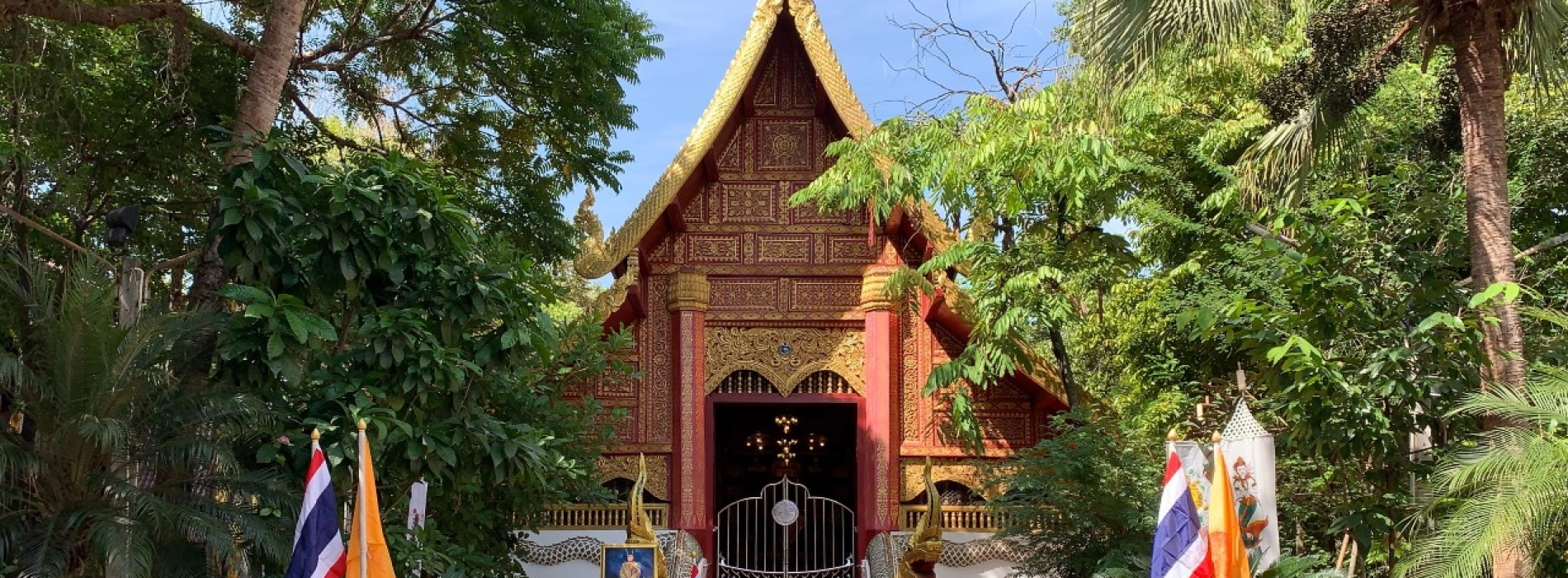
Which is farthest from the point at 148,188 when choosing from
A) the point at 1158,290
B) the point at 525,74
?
the point at 1158,290

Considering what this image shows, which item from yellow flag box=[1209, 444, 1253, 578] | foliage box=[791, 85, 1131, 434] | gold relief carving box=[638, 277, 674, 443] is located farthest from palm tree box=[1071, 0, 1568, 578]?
gold relief carving box=[638, 277, 674, 443]

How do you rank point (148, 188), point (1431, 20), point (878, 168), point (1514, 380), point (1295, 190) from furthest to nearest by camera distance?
1. point (148, 188)
2. point (878, 168)
3. point (1295, 190)
4. point (1431, 20)
5. point (1514, 380)

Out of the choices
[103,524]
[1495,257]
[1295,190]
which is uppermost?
[1295,190]

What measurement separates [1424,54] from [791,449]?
363 inches

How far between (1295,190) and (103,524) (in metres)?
6.68

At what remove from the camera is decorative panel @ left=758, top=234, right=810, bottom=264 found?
12.1m

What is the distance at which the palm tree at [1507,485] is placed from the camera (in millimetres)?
6168

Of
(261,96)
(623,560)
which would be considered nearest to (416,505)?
(623,560)

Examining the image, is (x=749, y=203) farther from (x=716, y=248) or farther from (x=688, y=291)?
(x=688, y=291)

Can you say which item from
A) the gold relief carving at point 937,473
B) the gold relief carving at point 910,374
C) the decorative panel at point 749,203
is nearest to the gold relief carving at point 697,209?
the decorative panel at point 749,203

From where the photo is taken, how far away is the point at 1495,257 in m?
7.09

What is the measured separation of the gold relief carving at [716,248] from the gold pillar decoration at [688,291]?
230mm

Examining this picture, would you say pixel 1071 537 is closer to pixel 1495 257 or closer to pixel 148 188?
pixel 1495 257

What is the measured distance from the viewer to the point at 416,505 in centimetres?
882
